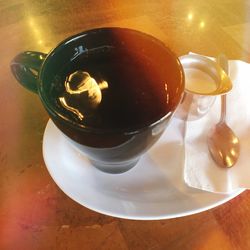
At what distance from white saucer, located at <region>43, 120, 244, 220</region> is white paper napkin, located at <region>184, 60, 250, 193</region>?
1cm

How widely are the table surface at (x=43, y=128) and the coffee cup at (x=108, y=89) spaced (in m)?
0.08

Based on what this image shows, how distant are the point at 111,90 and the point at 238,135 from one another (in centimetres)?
18

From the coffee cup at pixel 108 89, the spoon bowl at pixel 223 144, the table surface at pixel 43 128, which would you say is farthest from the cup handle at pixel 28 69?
the spoon bowl at pixel 223 144

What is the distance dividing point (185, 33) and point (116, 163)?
0.36 meters

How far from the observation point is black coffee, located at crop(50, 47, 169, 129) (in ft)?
1.08

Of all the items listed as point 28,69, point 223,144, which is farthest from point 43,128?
point 223,144

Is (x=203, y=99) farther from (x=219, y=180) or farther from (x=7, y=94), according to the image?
(x=7, y=94)

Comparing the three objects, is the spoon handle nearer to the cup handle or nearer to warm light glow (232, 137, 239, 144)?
warm light glow (232, 137, 239, 144)

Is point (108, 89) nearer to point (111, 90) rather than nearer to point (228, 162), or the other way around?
point (111, 90)

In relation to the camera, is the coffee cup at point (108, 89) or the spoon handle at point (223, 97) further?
the spoon handle at point (223, 97)

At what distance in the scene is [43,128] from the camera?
47cm

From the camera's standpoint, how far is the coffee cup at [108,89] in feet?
1.00

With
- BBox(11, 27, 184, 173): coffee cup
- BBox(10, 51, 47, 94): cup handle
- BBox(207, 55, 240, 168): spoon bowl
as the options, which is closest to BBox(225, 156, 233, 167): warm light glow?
BBox(207, 55, 240, 168): spoon bowl

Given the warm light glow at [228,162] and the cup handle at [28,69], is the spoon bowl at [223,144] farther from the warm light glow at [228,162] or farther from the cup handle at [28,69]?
the cup handle at [28,69]
